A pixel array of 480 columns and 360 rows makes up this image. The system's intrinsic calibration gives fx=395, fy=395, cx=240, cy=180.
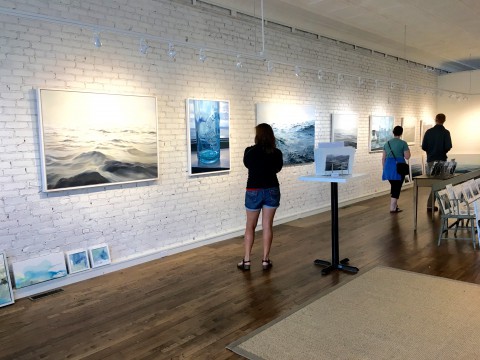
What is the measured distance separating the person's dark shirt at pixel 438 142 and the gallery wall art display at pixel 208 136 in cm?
420

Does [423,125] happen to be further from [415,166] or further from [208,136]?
[208,136]

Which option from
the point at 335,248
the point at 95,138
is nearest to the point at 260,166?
the point at 335,248

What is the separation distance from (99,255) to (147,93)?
210 centimetres

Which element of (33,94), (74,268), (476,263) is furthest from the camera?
(476,263)

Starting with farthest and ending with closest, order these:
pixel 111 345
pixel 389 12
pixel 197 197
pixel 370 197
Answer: pixel 370 197 → pixel 389 12 → pixel 197 197 → pixel 111 345

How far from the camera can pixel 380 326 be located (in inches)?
129

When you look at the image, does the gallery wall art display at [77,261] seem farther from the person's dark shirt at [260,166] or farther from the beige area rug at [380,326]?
the beige area rug at [380,326]

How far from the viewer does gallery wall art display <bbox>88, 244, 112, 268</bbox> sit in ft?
15.2

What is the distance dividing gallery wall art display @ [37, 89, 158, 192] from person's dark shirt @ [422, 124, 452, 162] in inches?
215

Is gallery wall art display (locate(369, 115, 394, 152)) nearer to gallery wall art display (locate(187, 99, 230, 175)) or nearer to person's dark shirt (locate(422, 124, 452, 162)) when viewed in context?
person's dark shirt (locate(422, 124, 452, 162))

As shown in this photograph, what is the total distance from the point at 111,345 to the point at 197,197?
2.90m

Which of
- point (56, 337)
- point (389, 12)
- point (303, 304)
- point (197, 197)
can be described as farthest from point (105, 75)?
point (389, 12)

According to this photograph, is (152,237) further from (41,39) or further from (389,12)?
(389,12)

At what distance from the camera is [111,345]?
124 inches
